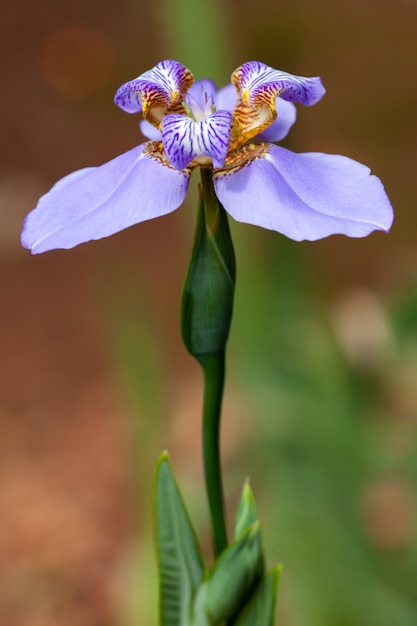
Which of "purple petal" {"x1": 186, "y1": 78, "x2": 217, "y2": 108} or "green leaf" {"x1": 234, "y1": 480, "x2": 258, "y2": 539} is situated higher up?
"purple petal" {"x1": 186, "y1": 78, "x2": 217, "y2": 108}

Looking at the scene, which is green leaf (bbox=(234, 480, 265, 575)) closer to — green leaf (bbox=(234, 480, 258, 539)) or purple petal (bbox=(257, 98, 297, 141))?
green leaf (bbox=(234, 480, 258, 539))

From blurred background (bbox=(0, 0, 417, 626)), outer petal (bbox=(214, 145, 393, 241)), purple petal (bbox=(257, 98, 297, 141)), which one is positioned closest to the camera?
outer petal (bbox=(214, 145, 393, 241))

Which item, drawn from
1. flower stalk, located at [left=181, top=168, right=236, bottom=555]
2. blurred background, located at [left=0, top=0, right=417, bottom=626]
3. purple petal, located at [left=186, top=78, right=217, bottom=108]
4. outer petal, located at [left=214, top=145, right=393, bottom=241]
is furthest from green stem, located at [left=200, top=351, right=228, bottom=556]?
blurred background, located at [left=0, top=0, right=417, bottom=626]

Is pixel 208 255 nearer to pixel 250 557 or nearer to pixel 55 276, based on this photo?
pixel 250 557

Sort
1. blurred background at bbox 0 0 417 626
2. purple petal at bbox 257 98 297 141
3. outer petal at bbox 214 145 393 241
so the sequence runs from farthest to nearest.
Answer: blurred background at bbox 0 0 417 626 < purple petal at bbox 257 98 297 141 < outer petal at bbox 214 145 393 241

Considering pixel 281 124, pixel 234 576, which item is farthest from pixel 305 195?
pixel 234 576

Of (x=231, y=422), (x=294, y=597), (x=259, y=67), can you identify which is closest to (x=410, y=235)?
(x=231, y=422)
